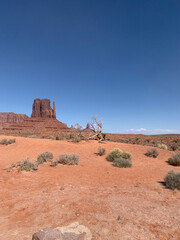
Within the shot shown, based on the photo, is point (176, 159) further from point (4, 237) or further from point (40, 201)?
point (4, 237)

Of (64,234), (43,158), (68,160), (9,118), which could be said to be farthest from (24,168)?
(9,118)

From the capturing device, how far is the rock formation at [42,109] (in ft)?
363

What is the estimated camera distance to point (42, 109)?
111875 millimetres

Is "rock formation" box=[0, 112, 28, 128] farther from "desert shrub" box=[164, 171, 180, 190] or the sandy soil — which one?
"desert shrub" box=[164, 171, 180, 190]

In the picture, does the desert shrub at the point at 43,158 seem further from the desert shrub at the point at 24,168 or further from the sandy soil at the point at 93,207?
the sandy soil at the point at 93,207

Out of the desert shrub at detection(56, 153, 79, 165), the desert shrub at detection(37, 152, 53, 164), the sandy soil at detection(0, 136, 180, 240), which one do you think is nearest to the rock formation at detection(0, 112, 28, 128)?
the desert shrub at detection(37, 152, 53, 164)

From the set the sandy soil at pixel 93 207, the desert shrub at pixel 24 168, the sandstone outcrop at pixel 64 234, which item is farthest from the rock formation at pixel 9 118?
the sandstone outcrop at pixel 64 234

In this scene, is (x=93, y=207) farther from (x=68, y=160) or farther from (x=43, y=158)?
(x=43, y=158)

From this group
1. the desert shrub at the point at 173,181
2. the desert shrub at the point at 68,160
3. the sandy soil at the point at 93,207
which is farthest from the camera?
the desert shrub at the point at 68,160

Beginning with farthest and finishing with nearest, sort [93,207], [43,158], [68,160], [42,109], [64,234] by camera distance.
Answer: [42,109]
[43,158]
[68,160]
[93,207]
[64,234]

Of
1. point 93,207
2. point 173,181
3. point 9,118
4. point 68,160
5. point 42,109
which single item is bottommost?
point 93,207

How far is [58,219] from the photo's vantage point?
10.8 feet

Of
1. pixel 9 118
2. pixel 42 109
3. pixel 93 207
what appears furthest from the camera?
pixel 9 118

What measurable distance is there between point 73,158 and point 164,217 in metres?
7.12
